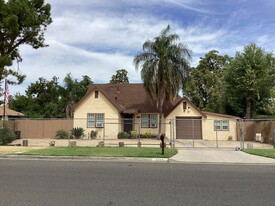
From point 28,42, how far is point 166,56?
12.7 meters

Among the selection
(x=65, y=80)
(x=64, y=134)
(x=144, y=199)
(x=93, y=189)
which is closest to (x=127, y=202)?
(x=144, y=199)

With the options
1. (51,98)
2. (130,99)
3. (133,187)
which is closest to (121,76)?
(51,98)

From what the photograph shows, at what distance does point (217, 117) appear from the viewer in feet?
121

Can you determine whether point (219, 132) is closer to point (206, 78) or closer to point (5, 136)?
point (5, 136)

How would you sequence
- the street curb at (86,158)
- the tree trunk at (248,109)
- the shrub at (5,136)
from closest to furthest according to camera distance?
the street curb at (86,158)
the shrub at (5,136)
the tree trunk at (248,109)

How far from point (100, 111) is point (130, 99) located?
481 cm

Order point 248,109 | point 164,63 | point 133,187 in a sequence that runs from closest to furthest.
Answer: point 133,187 → point 164,63 → point 248,109

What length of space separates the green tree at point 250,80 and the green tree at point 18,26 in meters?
20.9

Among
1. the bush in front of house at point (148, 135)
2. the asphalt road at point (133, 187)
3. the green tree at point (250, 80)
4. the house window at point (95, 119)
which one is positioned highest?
the green tree at point (250, 80)

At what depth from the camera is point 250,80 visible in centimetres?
3834

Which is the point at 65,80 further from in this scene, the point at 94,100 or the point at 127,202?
the point at 127,202

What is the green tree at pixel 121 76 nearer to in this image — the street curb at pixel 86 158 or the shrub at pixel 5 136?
the shrub at pixel 5 136

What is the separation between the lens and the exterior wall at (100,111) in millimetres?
36594

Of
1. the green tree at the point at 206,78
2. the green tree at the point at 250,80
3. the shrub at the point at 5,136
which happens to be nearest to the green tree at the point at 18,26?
the shrub at the point at 5,136
